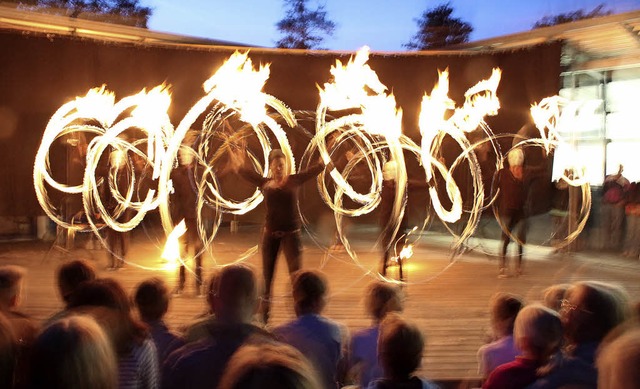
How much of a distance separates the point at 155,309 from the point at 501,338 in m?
1.78

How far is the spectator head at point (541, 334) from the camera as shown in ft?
8.94

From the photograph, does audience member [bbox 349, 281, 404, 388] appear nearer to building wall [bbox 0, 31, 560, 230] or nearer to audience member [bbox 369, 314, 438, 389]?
audience member [bbox 369, 314, 438, 389]

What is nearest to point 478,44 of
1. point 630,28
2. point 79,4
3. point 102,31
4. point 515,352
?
point 630,28

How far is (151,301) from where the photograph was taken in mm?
3350

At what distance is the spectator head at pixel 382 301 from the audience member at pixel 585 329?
40.1 inches

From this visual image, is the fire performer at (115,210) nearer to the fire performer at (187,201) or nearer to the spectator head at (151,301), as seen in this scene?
the fire performer at (187,201)

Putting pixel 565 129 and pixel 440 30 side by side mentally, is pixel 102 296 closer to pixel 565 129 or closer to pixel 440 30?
pixel 565 129

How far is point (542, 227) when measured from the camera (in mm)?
14938

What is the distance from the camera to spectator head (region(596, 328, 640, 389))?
1.68m

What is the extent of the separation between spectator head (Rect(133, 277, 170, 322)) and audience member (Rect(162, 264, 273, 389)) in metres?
0.69

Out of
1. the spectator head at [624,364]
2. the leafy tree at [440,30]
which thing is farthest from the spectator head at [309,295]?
the leafy tree at [440,30]

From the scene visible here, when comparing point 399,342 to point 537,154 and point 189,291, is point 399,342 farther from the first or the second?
point 537,154

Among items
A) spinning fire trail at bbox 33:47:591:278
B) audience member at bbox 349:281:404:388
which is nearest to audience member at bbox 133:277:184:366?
audience member at bbox 349:281:404:388

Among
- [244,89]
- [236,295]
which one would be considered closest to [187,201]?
[244,89]
